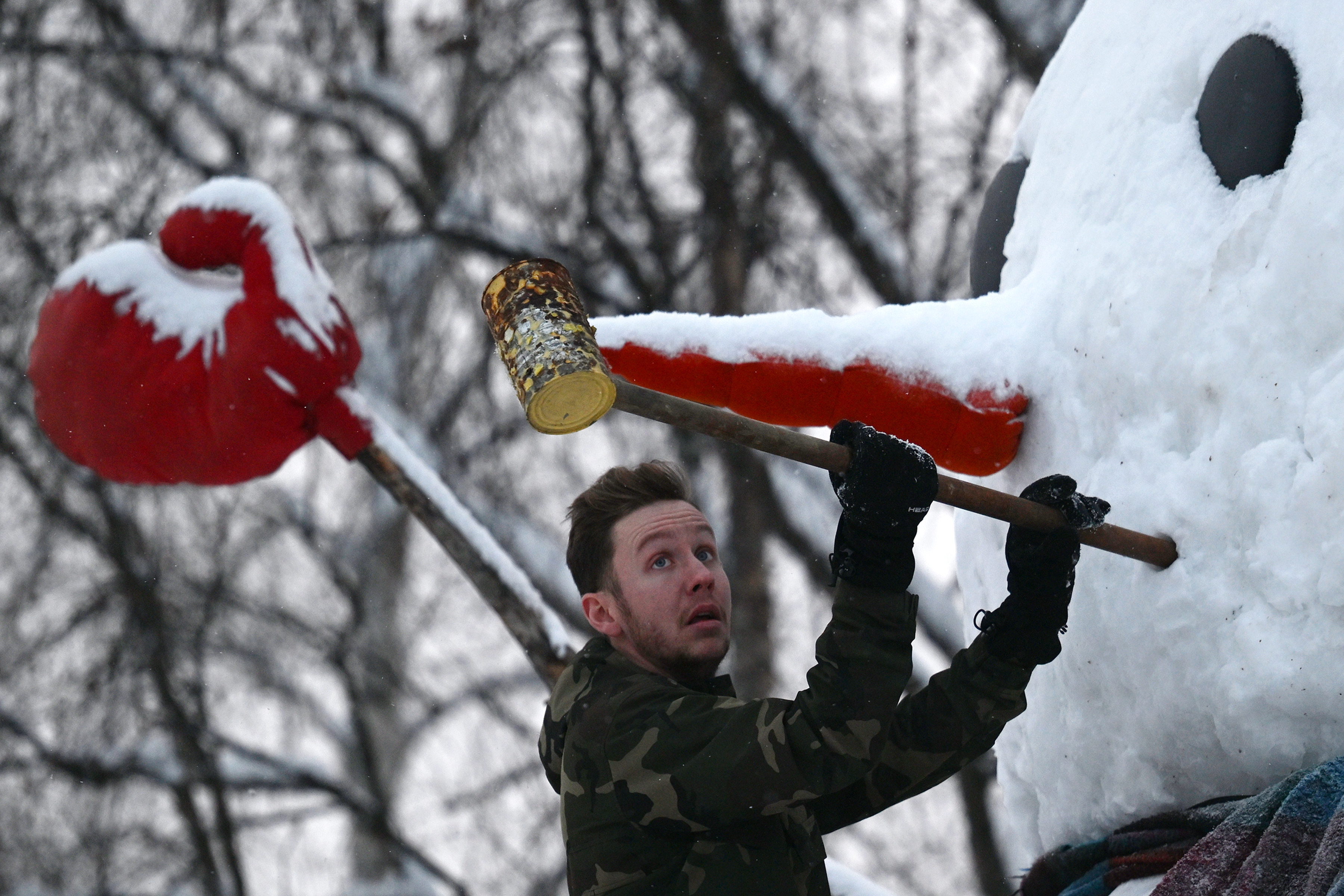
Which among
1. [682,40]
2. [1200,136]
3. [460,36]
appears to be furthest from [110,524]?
[1200,136]

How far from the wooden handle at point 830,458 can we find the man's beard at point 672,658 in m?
0.34

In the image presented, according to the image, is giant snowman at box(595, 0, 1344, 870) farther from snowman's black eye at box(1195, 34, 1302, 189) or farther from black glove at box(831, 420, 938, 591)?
black glove at box(831, 420, 938, 591)

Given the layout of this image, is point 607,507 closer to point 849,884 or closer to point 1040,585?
point 1040,585

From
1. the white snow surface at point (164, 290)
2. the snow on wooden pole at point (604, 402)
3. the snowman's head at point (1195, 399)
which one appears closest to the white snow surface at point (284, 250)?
the white snow surface at point (164, 290)

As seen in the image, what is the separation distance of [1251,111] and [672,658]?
1.01 meters

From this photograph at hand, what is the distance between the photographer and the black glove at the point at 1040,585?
69.9 inches

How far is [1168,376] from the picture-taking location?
1846mm

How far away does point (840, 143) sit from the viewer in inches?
258

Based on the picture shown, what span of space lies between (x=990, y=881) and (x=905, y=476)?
529 cm

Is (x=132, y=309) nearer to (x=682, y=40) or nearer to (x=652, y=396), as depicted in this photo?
(x=652, y=396)

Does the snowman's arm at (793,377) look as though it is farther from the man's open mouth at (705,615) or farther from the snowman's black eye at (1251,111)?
the snowman's black eye at (1251,111)

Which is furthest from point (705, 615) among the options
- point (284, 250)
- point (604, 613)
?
point (284, 250)

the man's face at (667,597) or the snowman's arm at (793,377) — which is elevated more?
the snowman's arm at (793,377)

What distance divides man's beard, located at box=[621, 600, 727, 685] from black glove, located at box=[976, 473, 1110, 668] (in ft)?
1.20
